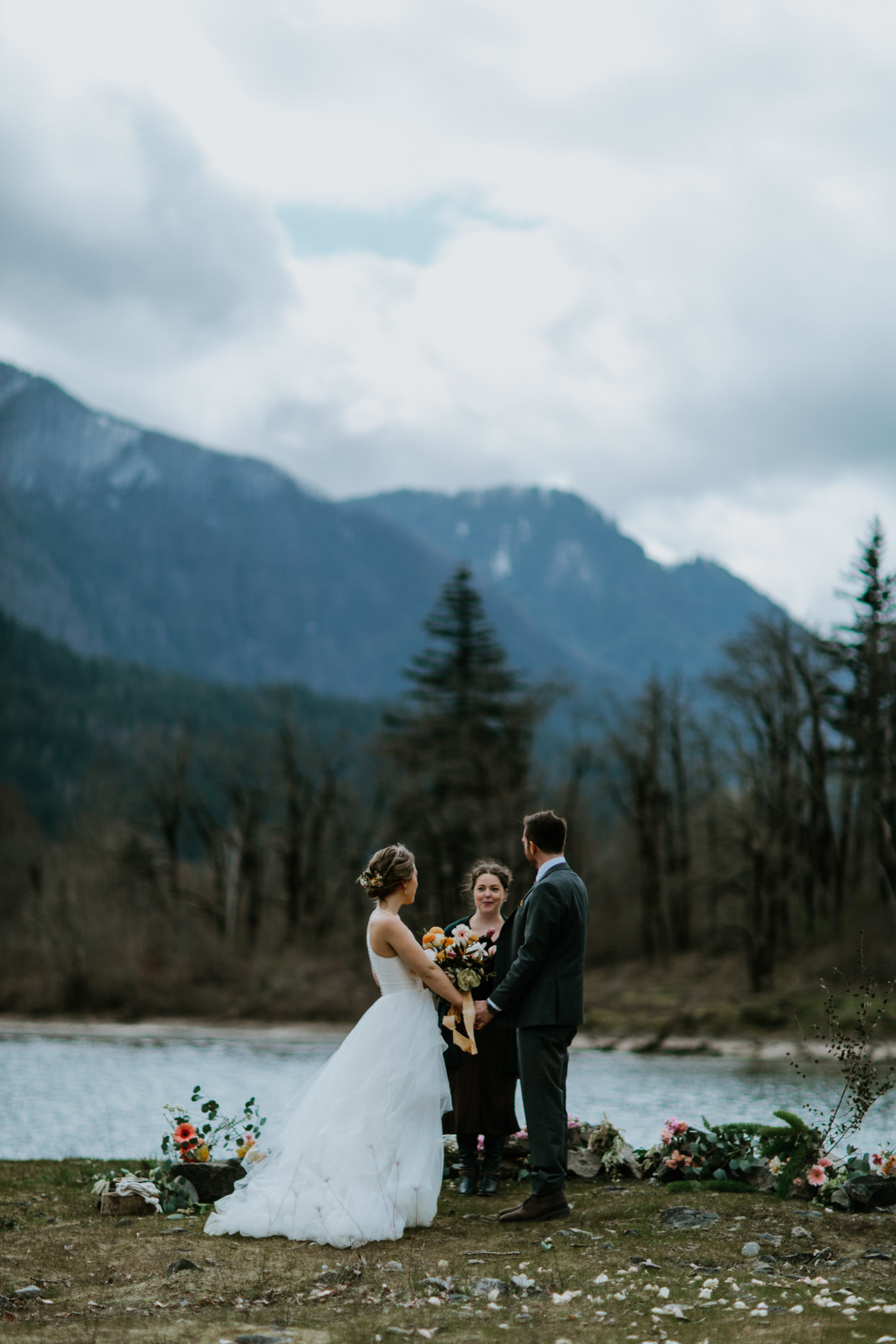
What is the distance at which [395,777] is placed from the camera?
52.4 meters

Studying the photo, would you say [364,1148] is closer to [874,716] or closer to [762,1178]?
[762,1178]

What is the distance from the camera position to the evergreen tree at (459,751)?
143 feet

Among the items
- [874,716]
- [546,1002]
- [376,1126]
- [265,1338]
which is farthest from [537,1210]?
[874,716]

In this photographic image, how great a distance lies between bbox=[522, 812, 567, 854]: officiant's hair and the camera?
305 inches

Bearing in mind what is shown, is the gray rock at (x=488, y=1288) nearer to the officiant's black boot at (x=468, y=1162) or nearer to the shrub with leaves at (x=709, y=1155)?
the officiant's black boot at (x=468, y=1162)

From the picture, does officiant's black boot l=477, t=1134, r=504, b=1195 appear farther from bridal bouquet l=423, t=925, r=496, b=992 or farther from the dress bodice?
the dress bodice

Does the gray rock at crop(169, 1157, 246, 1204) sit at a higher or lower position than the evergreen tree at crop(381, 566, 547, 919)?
lower

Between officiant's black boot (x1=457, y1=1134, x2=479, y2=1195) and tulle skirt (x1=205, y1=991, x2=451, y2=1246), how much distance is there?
2.83 ft

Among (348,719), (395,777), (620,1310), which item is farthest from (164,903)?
(348,719)

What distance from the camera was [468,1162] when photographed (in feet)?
28.6

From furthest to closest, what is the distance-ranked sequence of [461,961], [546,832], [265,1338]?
[461,961]
[546,832]
[265,1338]

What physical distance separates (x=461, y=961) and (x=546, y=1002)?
0.79m

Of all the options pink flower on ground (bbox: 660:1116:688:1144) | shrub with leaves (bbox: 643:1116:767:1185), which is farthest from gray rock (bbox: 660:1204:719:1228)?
pink flower on ground (bbox: 660:1116:688:1144)

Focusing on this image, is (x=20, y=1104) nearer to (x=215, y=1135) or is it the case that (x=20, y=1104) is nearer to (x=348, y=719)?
(x=215, y=1135)
